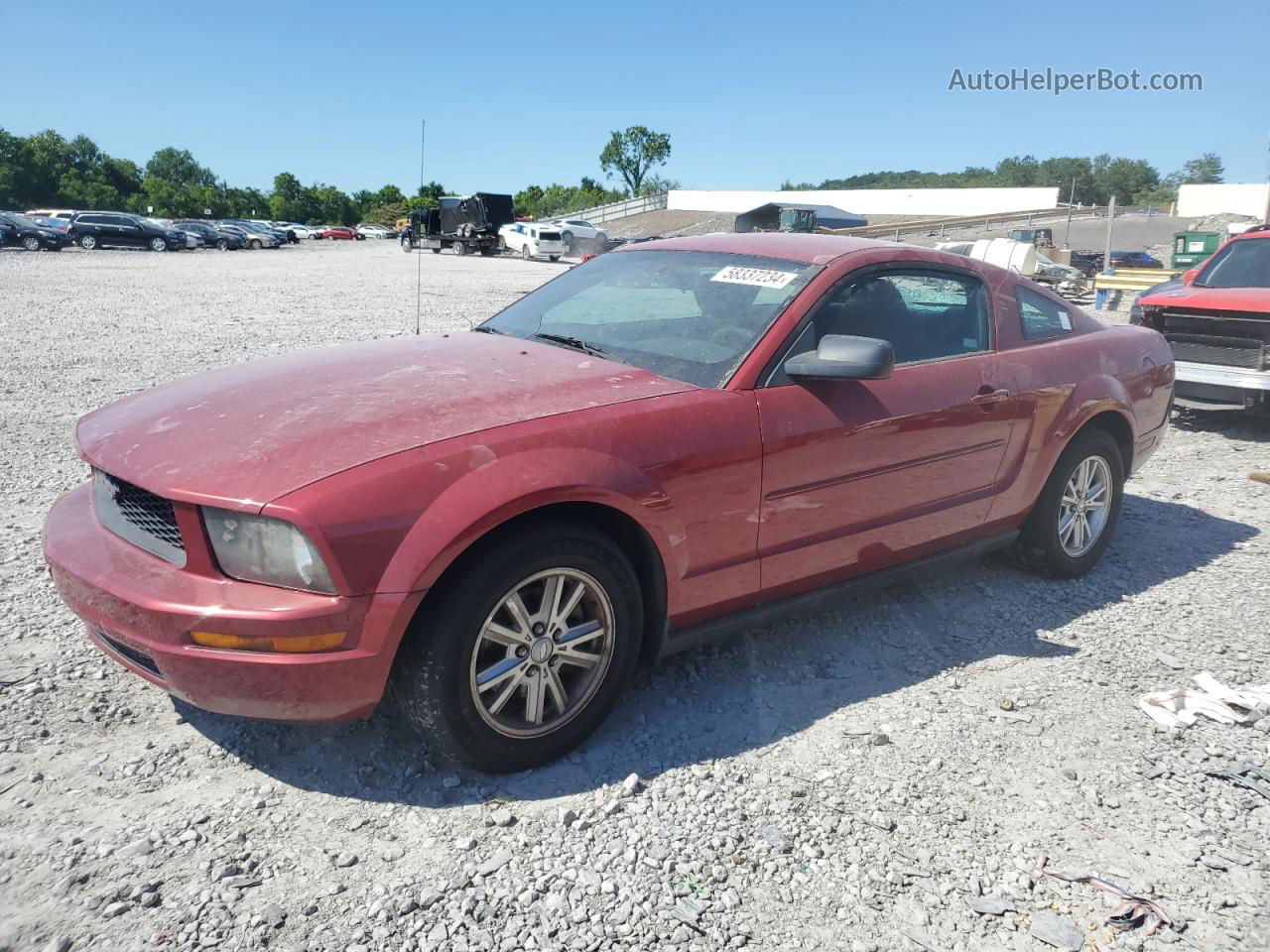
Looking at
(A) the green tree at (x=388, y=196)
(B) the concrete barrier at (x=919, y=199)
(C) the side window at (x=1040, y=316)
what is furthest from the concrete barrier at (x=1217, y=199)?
(A) the green tree at (x=388, y=196)

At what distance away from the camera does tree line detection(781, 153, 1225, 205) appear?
8369cm

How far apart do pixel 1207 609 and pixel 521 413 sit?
3.53 meters

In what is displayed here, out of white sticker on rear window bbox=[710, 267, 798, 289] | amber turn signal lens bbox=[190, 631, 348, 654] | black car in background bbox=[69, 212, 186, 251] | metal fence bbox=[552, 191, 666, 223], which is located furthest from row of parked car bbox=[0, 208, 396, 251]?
amber turn signal lens bbox=[190, 631, 348, 654]

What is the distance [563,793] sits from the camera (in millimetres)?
2771

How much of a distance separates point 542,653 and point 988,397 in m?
2.27

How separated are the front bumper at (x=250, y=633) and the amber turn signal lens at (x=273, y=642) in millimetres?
15

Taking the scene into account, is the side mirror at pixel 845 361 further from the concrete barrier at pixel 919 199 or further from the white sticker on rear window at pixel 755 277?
the concrete barrier at pixel 919 199

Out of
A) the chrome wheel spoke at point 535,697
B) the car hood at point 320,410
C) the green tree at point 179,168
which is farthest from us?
the green tree at point 179,168

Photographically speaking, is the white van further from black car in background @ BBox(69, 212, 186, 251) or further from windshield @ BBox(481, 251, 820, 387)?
windshield @ BBox(481, 251, 820, 387)

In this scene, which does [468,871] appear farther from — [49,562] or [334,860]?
[49,562]

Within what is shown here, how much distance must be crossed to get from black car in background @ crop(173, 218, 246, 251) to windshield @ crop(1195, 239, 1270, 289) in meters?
46.3

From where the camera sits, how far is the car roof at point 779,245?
12.1 ft

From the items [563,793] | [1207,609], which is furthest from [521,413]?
[1207,609]

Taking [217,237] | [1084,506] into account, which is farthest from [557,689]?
[217,237]
